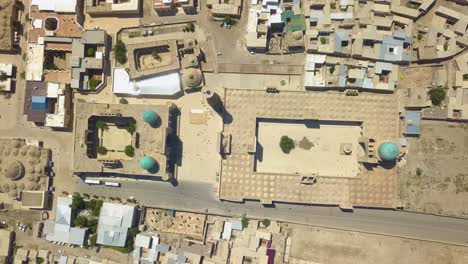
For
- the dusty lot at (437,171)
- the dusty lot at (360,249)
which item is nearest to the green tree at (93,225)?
the dusty lot at (360,249)

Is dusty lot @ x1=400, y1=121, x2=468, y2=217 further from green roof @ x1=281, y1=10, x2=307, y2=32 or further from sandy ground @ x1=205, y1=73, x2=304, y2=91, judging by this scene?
green roof @ x1=281, y1=10, x2=307, y2=32

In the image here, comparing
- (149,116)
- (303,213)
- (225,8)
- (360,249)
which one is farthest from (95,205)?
(360,249)

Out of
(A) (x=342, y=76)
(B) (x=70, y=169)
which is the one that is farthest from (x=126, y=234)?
(A) (x=342, y=76)

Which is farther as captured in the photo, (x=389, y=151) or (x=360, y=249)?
(x=360, y=249)

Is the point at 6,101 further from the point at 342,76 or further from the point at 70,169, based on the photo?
the point at 342,76

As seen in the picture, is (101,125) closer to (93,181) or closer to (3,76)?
(93,181)
